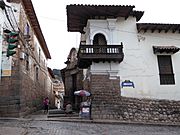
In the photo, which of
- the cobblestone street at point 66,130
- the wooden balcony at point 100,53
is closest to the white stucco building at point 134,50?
the wooden balcony at point 100,53

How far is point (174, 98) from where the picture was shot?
50.0ft

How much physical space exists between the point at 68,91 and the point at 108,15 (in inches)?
465

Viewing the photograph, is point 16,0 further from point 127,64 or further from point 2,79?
point 127,64

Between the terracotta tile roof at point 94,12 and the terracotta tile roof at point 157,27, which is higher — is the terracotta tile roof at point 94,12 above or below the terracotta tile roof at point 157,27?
above

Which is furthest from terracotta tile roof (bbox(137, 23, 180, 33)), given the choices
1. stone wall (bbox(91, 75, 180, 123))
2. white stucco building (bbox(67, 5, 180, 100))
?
stone wall (bbox(91, 75, 180, 123))

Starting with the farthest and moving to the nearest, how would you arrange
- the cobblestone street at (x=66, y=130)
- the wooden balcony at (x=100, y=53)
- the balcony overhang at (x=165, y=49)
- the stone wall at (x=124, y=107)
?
the balcony overhang at (x=165, y=49) → the wooden balcony at (x=100, y=53) → the stone wall at (x=124, y=107) → the cobblestone street at (x=66, y=130)

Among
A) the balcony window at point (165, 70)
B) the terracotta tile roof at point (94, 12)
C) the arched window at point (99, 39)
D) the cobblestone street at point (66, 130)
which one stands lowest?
the cobblestone street at point (66, 130)

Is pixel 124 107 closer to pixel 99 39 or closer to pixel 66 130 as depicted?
pixel 99 39

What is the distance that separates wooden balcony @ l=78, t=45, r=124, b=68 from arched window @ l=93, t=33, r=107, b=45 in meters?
1.08

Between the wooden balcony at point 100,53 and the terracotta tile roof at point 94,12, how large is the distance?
236cm

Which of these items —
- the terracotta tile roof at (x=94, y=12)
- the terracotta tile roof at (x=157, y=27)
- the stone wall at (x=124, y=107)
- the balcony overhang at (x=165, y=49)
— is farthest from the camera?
the terracotta tile roof at (x=157, y=27)

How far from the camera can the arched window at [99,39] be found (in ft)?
50.6

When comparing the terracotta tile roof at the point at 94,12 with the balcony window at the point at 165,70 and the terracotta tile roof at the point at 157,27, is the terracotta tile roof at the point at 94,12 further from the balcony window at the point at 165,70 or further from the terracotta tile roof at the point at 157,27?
the balcony window at the point at 165,70

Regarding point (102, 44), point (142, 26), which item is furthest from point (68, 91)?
point (142, 26)
